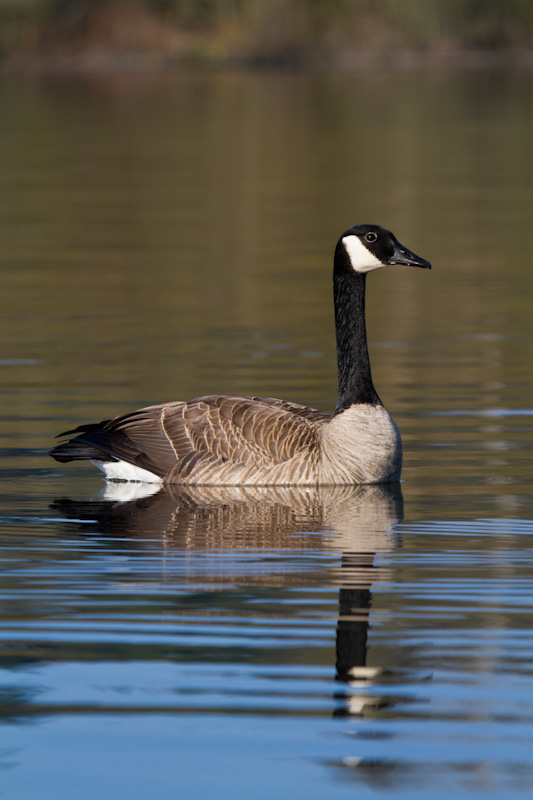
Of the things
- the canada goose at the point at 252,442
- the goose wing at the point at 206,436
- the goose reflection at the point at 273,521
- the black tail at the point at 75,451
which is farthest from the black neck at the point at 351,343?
the black tail at the point at 75,451

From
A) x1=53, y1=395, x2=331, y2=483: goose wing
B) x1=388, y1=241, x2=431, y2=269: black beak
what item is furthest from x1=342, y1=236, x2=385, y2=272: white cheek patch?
x1=53, y1=395, x2=331, y2=483: goose wing

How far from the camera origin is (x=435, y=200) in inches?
1257

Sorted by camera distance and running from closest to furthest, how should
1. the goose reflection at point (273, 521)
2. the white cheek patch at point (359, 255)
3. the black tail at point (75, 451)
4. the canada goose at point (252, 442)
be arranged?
the goose reflection at point (273, 521) < the canada goose at point (252, 442) < the black tail at point (75, 451) < the white cheek patch at point (359, 255)

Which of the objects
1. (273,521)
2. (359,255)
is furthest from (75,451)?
(359,255)

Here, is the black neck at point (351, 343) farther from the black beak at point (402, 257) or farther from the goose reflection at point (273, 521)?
the goose reflection at point (273, 521)

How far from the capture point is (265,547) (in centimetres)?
916

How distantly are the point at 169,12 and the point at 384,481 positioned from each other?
239 feet

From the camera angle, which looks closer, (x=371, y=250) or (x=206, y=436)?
(x=206, y=436)

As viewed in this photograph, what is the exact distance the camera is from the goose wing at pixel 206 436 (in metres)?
10.9

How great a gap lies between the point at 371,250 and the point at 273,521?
2616mm

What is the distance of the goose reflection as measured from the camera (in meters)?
8.45

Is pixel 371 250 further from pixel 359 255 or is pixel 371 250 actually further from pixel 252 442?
pixel 252 442

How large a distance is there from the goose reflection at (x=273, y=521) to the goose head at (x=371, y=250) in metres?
1.71

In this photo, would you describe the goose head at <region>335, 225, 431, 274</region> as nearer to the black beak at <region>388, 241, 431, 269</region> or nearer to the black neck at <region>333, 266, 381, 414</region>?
the black beak at <region>388, 241, 431, 269</region>
